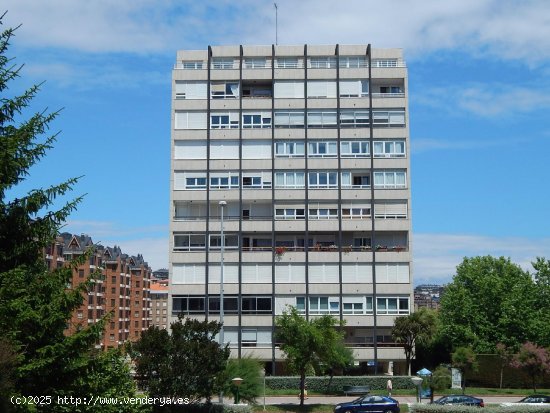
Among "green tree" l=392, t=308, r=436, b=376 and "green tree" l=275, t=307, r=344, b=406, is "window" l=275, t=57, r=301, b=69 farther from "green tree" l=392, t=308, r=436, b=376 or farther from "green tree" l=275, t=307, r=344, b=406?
"green tree" l=275, t=307, r=344, b=406

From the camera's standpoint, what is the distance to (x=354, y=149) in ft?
221

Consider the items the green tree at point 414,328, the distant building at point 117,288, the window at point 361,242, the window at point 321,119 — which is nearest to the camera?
the green tree at point 414,328

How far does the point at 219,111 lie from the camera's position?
67.7m

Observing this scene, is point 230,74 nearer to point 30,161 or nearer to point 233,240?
point 233,240

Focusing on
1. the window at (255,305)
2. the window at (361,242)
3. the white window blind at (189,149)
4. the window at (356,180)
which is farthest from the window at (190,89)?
the window at (361,242)

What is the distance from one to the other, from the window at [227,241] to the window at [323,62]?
1826 cm

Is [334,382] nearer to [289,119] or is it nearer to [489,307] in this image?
[489,307]

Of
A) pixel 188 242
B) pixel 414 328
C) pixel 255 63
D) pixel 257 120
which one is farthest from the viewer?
pixel 255 63

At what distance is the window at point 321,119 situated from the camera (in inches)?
2655

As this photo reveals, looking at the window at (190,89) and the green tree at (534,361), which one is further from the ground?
the window at (190,89)

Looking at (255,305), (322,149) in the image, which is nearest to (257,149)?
(322,149)

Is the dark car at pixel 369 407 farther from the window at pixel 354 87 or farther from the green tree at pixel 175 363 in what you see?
the window at pixel 354 87

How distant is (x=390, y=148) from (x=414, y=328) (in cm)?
1762

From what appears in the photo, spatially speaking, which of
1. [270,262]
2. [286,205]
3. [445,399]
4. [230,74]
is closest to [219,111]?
[230,74]
